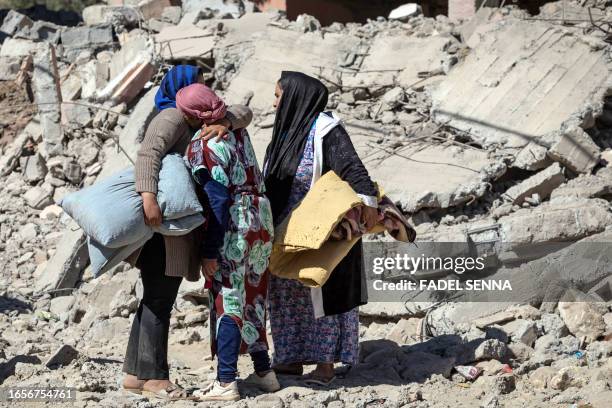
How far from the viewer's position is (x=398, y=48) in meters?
8.78

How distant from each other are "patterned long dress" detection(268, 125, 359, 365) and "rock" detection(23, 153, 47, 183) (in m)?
4.66

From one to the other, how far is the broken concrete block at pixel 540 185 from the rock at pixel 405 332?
4.19 ft

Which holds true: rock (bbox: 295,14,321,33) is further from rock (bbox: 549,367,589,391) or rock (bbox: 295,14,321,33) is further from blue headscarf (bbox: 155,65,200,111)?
rock (bbox: 549,367,589,391)

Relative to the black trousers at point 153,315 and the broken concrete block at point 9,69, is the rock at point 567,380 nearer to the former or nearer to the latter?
the black trousers at point 153,315

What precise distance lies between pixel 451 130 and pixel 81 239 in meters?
2.87

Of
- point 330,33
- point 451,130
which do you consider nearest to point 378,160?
point 451,130

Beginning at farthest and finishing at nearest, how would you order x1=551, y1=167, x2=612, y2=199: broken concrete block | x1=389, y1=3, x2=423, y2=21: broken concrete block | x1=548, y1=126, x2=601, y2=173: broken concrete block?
x1=389, y1=3, x2=423, y2=21: broken concrete block, x1=548, y1=126, x2=601, y2=173: broken concrete block, x1=551, y1=167, x2=612, y2=199: broken concrete block

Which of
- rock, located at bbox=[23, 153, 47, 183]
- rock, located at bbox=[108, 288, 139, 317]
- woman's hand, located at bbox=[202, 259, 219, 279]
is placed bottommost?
rock, located at bbox=[23, 153, 47, 183]

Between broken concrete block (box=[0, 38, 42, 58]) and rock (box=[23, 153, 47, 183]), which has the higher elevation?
broken concrete block (box=[0, 38, 42, 58])

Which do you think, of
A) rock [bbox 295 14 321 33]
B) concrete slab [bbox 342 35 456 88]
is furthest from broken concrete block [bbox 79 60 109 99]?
concrete slab [bbox 342 35 456 88]

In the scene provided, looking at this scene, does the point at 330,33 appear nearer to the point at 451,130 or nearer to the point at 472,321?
the point at 451,130

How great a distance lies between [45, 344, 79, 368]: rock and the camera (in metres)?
5.22

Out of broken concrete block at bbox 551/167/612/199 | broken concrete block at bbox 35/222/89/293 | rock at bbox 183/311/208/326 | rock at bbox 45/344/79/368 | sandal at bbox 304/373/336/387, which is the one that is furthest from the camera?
broken concrete block at bbox 35/222/89/293

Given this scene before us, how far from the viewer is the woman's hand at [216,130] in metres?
4.37
